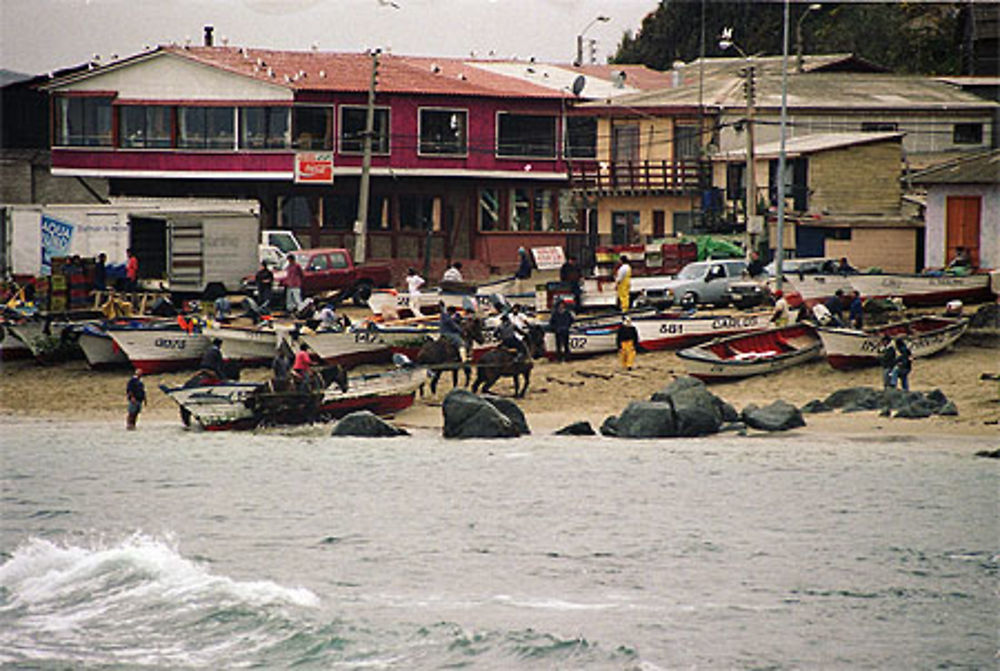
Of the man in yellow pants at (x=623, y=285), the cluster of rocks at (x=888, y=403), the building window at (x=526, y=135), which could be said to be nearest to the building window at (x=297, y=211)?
the building window at (x=526, y=135)

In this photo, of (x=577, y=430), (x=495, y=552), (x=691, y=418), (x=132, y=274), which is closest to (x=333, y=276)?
(x=132, y=274)

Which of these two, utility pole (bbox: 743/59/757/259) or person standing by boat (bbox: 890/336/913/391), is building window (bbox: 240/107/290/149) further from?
person standing by boat (bbox: 890/336/913/391)

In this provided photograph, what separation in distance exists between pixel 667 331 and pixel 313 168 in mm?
21589

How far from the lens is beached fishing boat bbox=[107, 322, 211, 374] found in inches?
1644

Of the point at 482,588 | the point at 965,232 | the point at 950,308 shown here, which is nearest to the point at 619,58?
the point at 965,232

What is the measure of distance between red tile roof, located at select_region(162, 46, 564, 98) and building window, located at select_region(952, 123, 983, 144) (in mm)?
15548

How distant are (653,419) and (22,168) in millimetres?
41218

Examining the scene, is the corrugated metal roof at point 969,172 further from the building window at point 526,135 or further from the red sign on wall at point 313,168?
the red sign on wall at point 313,168

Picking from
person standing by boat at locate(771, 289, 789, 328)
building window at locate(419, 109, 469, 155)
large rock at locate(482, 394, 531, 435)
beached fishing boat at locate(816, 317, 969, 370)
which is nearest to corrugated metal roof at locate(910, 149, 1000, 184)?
→ beached fishing boat at locate(816, 317, 969, 370)

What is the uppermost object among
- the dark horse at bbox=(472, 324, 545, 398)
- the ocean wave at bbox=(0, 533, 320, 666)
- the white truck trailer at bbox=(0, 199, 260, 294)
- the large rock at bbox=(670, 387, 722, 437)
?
the white truck trailer at bbox=(0, 199, 260, 294)

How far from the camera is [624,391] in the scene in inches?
1518

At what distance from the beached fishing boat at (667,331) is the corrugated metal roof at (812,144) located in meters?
14.3

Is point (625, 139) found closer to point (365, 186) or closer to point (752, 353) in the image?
point (365, 186)

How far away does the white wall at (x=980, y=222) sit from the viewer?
46.7 m
